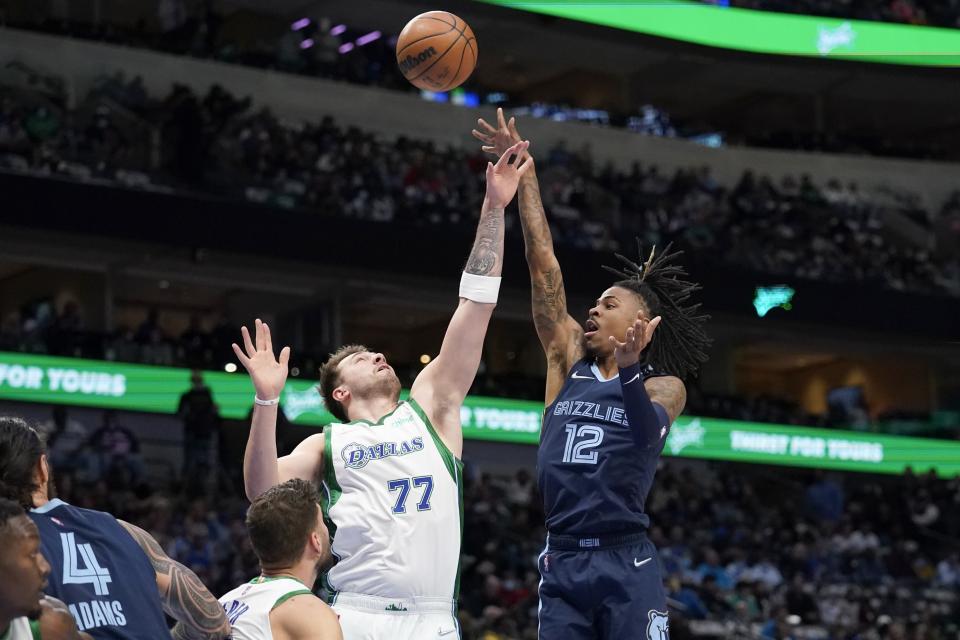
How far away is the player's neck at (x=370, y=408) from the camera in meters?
5.82

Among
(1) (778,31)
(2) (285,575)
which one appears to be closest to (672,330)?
(2) (285,575)

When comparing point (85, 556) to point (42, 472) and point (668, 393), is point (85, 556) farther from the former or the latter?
point (668, 393)

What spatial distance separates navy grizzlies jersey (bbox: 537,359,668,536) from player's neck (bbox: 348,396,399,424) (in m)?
0.78

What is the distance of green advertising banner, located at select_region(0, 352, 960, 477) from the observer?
18.9 metres

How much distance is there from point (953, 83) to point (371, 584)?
30.9m

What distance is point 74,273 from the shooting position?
24.1 metres

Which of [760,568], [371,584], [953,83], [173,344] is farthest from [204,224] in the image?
[953,83]

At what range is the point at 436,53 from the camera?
7488 millimetres

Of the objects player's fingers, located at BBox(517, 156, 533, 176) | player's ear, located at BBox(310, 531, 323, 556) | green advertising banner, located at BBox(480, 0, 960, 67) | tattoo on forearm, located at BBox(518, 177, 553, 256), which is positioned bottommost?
player's ear, located at BBox(310, 531, 323, 556)

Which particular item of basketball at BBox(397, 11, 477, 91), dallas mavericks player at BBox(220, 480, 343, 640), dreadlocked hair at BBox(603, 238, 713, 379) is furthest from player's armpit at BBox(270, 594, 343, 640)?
basketball at BBox(397, 11, 477, 91)

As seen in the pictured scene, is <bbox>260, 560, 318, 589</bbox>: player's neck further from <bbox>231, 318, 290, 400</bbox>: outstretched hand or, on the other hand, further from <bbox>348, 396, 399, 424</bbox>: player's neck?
<bbox>348, 396, 399, 424</bbox>: player's neck

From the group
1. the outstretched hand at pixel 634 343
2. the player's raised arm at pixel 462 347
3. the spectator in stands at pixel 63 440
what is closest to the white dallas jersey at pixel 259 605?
the player's raised arm at pixel 462 347

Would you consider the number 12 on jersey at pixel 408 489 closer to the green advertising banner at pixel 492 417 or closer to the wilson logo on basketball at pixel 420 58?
the wilson logo on basketball at pixel 420 58

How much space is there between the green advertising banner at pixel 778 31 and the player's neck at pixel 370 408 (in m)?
23.6
